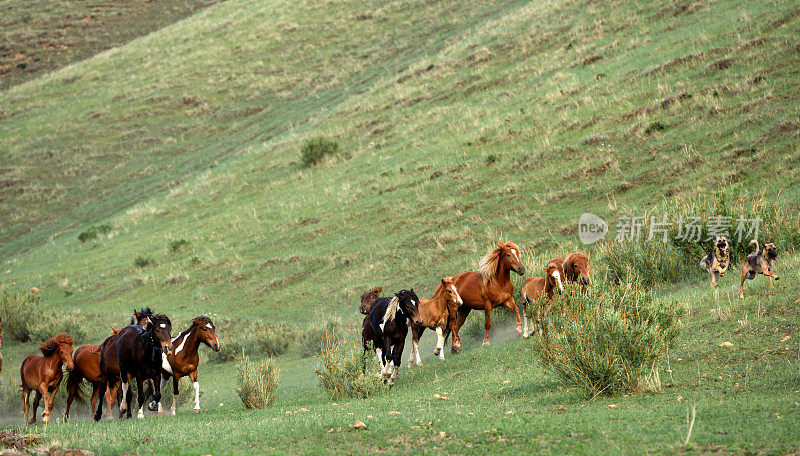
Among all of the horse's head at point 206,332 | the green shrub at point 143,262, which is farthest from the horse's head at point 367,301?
the green shrub at point 143,262

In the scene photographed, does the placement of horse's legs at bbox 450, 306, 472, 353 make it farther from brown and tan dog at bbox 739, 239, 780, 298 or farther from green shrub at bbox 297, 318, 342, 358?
brown and tan dog at bbox 739, 239, 780, 298

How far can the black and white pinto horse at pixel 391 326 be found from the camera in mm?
13344

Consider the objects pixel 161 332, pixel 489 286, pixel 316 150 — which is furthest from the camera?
pixel 316 150

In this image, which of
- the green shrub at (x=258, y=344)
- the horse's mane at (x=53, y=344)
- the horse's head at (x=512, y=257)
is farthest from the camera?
the green shrub at (x=258, y=344)

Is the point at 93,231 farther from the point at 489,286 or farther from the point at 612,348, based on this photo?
the point at 612,348

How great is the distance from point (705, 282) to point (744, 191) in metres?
6.33

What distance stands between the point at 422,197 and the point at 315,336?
Answer: 1139cm

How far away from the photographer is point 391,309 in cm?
1366

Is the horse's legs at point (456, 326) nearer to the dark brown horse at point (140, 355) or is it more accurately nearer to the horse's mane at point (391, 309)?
the horse's mane at point (391, 309)

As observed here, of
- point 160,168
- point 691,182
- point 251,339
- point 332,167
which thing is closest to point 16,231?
point 160,168

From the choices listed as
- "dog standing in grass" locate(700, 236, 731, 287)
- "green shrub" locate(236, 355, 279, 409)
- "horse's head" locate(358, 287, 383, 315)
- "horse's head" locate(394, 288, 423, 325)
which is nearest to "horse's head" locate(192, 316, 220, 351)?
"green shrub" locate(236, 355, 279, 409)

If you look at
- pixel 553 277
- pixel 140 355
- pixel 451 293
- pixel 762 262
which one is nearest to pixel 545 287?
pixel 553 277

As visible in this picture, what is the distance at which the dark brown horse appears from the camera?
40.7ft

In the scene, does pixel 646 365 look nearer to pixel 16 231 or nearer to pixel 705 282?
pixel 705 282
